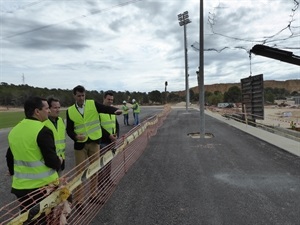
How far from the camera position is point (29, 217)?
10.6 ft

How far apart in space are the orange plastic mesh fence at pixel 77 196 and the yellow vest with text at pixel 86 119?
0.49 m

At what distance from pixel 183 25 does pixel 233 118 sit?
19592 millimetres

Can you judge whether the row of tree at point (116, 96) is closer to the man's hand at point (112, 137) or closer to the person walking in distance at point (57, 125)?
the man's hand at point (112, 137)

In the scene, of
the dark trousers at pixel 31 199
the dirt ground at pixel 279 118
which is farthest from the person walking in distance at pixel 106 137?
the dirt ground at pixel 279 118

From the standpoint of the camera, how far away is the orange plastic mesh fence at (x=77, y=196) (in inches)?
138

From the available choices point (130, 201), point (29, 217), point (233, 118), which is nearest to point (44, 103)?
point (29, 217)

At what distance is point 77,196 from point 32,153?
2.10 meters

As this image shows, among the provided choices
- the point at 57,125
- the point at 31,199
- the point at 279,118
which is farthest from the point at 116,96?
the point at 31,199

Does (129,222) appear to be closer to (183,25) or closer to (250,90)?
(250,90)

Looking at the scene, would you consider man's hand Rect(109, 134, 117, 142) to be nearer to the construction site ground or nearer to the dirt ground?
the construction site ground

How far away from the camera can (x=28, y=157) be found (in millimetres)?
3465

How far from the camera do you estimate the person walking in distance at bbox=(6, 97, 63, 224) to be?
3414 mm

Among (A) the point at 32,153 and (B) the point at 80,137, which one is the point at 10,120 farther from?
(A) the point at 32,153

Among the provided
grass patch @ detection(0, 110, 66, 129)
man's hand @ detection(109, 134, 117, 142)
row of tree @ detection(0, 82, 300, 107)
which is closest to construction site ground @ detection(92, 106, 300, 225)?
man's hand @ detection(109, 134, 117, 142)
